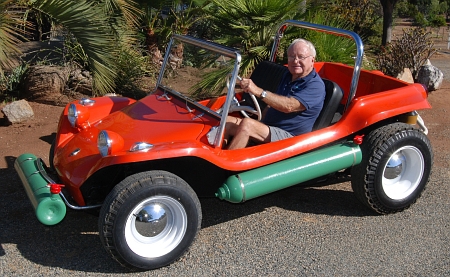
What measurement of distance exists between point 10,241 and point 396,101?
2.94m

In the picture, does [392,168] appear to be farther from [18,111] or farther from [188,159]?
[18,111]

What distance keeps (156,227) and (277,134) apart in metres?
1.12

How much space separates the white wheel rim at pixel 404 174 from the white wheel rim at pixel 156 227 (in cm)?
168

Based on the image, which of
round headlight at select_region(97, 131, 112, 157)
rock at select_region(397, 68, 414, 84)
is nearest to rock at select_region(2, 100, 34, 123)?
round headlight at select_region(97, 131, 112, 157)

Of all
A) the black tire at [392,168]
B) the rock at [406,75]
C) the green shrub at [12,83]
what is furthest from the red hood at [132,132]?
the rock at [406,75]

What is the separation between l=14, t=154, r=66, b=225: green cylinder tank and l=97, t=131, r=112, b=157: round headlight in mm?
376

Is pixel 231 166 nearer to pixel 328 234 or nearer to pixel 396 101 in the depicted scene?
pixel 328 234

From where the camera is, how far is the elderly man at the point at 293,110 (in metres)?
3.85

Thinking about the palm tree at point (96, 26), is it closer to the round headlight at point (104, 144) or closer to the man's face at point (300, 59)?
the round headlight at point (104, 144)

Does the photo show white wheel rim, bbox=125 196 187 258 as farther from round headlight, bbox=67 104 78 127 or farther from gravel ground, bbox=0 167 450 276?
round headlight, bbox=67 104 78 127

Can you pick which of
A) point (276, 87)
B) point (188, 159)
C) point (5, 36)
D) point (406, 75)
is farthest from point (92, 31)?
point (406, 75)

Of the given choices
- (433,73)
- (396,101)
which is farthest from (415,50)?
(396,101)

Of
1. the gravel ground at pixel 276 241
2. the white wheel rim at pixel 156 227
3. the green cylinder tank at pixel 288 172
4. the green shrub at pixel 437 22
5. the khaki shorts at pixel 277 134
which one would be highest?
the khaki shorts at pixel 277 134

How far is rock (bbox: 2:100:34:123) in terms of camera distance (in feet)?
19.5
